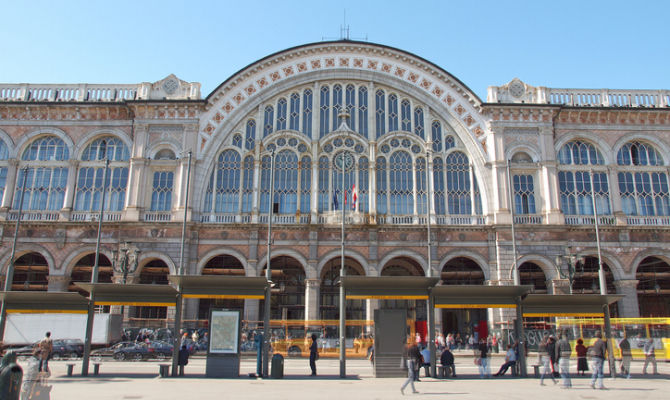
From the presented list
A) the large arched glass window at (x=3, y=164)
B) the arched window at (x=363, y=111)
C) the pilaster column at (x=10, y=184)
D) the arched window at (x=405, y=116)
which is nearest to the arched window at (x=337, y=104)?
the arched window at (x=363, y=111)

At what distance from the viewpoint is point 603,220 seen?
42.4 meters

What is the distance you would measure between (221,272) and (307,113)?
15.1m

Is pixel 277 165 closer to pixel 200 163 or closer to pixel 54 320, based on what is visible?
pixel 200 163

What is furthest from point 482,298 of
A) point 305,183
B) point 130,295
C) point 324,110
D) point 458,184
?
point 324,110

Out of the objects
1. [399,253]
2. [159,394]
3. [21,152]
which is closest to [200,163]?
[21,152]

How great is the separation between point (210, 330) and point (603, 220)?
1301 inches

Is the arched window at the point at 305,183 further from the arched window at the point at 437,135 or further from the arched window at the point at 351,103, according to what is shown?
the arched window at the point at 437,135

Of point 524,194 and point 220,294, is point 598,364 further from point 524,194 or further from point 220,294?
point 524,194

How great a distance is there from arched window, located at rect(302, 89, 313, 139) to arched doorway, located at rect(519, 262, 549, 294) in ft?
68.1

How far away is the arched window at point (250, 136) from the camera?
45.0m

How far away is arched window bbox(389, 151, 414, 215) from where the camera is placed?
4362 centimetres

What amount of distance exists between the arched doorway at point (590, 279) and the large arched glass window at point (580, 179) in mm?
4249

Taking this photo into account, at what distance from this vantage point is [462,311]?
46344mm

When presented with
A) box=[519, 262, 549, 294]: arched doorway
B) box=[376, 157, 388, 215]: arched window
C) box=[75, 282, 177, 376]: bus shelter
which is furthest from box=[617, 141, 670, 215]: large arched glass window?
A: box=[75, 282, 177, 376]: bus shelter
